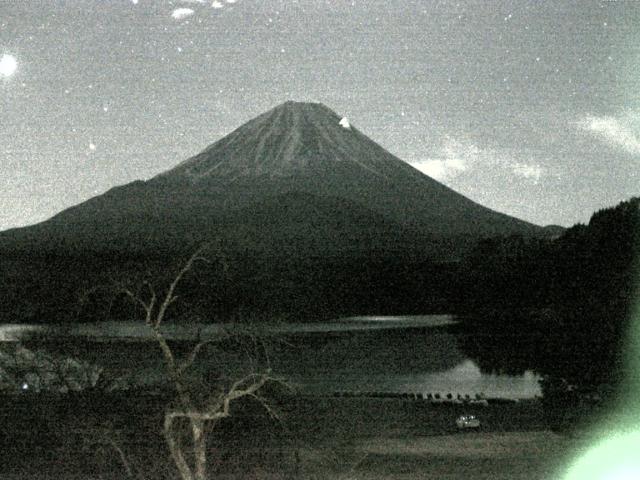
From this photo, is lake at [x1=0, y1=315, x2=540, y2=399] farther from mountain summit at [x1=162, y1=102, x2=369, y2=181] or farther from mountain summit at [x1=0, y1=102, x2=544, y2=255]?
mountain summit at [x1=162, y1=102, x2=369, y2=181]

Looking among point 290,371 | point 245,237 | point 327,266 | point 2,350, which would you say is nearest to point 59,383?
point 2,350

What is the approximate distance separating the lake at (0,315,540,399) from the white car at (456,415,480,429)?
8.61 metres

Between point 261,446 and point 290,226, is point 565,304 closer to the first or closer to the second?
point 261,446

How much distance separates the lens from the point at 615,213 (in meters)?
39.9

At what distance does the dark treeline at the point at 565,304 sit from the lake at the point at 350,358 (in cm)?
217

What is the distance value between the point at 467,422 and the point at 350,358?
2671 cm

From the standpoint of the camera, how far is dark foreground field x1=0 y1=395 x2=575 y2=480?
1605 centimetres

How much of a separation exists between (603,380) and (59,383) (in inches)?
676

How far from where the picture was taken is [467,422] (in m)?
23.1

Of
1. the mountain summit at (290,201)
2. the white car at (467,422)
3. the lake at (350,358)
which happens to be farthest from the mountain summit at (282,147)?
the white car at (467,422)

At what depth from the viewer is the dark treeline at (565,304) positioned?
31.1m

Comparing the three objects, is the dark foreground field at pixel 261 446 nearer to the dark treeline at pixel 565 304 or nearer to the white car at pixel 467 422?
the white car at pixel 467 422

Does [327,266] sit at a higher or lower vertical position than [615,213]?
higher

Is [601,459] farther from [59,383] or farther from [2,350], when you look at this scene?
[2,350]
